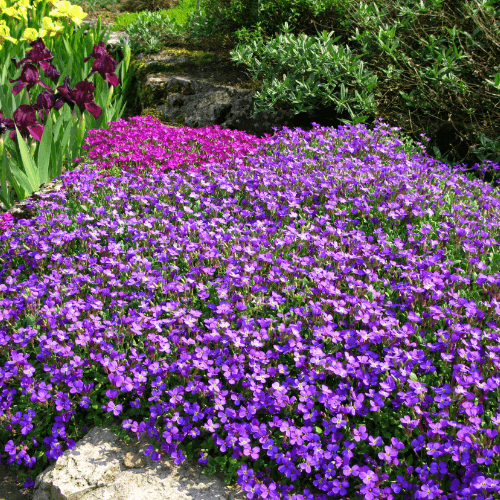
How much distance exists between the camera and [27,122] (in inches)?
184

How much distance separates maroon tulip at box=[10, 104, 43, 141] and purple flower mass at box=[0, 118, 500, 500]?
89cm

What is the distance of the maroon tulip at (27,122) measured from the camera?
466cm

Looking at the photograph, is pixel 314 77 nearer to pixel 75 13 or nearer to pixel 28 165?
pixel 75 13

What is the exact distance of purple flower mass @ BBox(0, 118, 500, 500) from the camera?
2283 mm

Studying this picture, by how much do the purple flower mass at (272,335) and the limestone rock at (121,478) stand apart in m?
0.10

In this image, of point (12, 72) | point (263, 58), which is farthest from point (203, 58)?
point (12, 72)

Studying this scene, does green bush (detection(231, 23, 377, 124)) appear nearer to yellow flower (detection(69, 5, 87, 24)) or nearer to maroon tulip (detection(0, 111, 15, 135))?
yellow flower (detection(69, 5, 87, 24))

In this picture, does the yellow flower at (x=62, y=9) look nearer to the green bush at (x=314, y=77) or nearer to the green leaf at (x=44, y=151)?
the green bush at (x=314, y=77)

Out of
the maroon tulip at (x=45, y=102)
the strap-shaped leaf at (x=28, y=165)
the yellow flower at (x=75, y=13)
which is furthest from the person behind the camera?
the yellow flower at (x=75, y=13)

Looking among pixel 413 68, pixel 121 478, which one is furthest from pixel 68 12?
pixel 121 478

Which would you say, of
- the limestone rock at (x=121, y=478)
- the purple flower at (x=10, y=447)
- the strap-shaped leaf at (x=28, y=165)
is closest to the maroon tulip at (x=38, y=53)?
the strap-shaped leaf at (x=28, y=165)

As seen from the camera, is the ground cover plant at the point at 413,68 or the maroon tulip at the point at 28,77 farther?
the ground cover plant at the point at 413,68

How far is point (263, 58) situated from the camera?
650cm

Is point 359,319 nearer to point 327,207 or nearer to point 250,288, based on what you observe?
point 250,288
